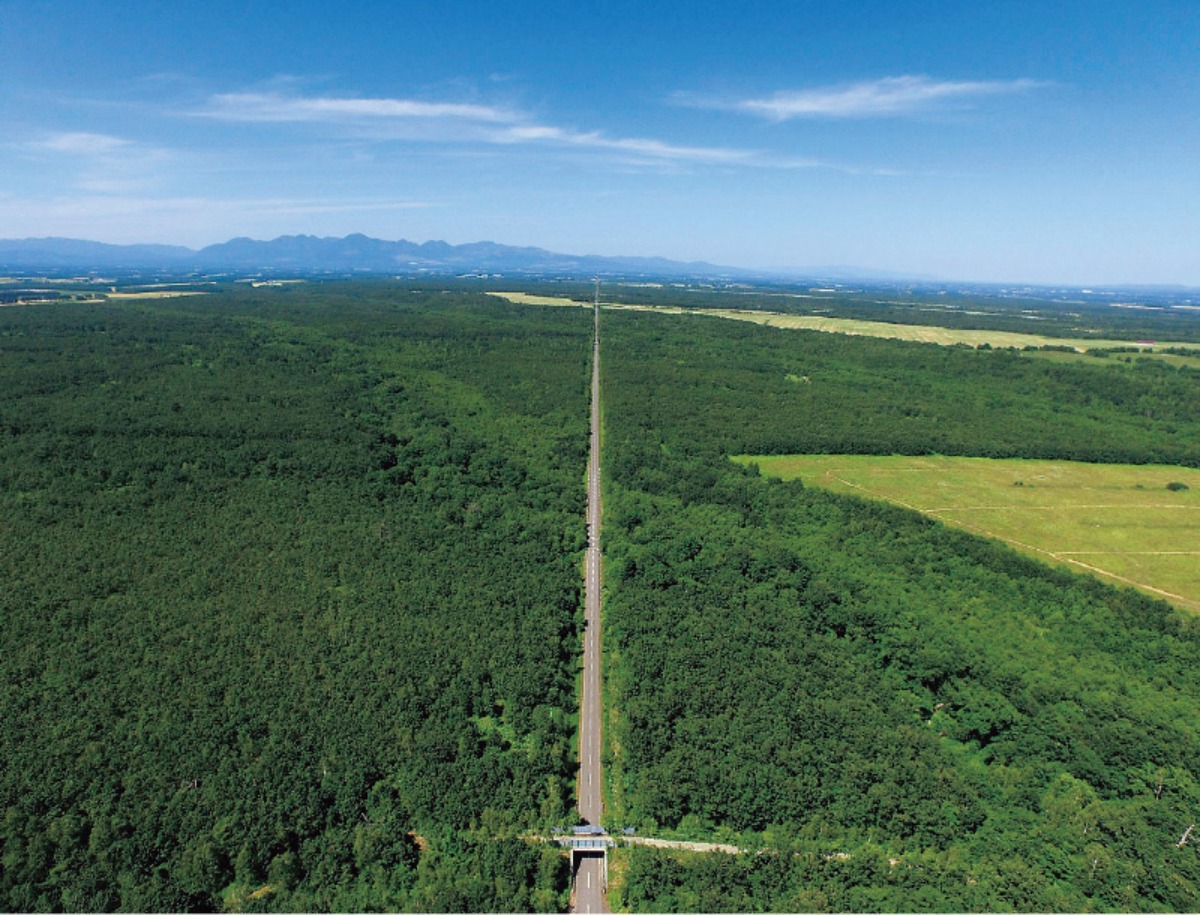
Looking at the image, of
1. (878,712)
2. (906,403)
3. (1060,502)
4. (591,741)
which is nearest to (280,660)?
(591,741)

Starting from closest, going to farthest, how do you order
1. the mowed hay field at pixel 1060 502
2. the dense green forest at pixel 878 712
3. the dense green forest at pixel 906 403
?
1. the dense green forest at pixel 878 712
2. the mowed hay field at pixel 1060 502
3. the dense green forest at pixel 906 403

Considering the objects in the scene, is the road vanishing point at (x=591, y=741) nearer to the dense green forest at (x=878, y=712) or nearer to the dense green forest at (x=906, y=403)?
the dense green forest at (x=878, y=712)

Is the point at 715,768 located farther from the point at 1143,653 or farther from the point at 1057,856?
the point at 1143,653

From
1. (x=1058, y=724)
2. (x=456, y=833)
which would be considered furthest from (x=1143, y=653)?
(x=456, y=833)

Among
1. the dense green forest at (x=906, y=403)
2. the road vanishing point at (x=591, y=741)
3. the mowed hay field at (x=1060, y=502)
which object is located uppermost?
the dense green forest at (x=906, y=403)

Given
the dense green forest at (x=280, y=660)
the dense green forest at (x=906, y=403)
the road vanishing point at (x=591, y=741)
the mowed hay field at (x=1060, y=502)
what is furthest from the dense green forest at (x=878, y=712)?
the dense green forest at (x=906, y=403)

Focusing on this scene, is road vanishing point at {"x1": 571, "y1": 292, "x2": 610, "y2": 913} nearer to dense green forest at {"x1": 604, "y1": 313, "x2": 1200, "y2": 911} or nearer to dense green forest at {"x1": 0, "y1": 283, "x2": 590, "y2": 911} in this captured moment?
dense green forest at {"x1": 0, "y1": 283, "x2": 590, "y2": 911}

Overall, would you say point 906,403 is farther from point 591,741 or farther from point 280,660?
point 280,660

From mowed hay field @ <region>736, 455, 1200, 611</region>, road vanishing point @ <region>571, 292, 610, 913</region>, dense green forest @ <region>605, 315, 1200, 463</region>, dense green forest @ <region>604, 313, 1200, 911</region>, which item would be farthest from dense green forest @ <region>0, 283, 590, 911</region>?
mowed hay field @ <region>736, 455, 1200, 611</region>
